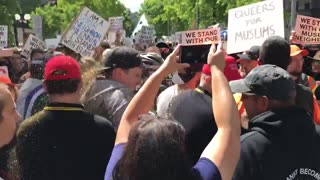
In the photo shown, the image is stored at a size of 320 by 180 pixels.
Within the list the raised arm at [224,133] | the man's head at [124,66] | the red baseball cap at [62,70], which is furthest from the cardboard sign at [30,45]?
the raised arm at [224,133]

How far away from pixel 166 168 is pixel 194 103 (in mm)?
1464

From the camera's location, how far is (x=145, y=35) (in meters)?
15.8

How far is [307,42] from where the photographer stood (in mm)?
7668

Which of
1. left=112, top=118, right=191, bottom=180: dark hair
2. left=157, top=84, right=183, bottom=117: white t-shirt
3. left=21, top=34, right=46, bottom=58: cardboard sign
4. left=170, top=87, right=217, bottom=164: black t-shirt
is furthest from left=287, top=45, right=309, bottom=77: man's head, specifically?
left=21, top=34, right=46, bottom=58: cardboard sign

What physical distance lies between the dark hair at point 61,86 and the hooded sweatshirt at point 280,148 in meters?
1.03

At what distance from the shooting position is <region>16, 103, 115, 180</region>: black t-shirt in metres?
2.98

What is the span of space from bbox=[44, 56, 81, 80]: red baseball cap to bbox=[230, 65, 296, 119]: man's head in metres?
0.99

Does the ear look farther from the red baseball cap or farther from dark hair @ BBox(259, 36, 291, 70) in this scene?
dark hair @ BBox(259, 36, 291, 70)

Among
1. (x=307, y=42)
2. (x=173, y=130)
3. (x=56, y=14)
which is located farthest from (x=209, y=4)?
(x=56, y=14)

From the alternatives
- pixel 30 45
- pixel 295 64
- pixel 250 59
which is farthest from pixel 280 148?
pixel 30 45

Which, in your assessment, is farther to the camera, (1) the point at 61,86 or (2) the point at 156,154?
(1) the point at 61,86

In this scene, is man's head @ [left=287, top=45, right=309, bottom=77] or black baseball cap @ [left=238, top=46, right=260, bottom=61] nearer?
man's head @ [left=287, top=45, right=309, bottom=77]

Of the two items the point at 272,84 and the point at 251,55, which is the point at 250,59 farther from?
the point at 272,84

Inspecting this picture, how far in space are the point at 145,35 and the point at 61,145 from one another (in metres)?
12.9
